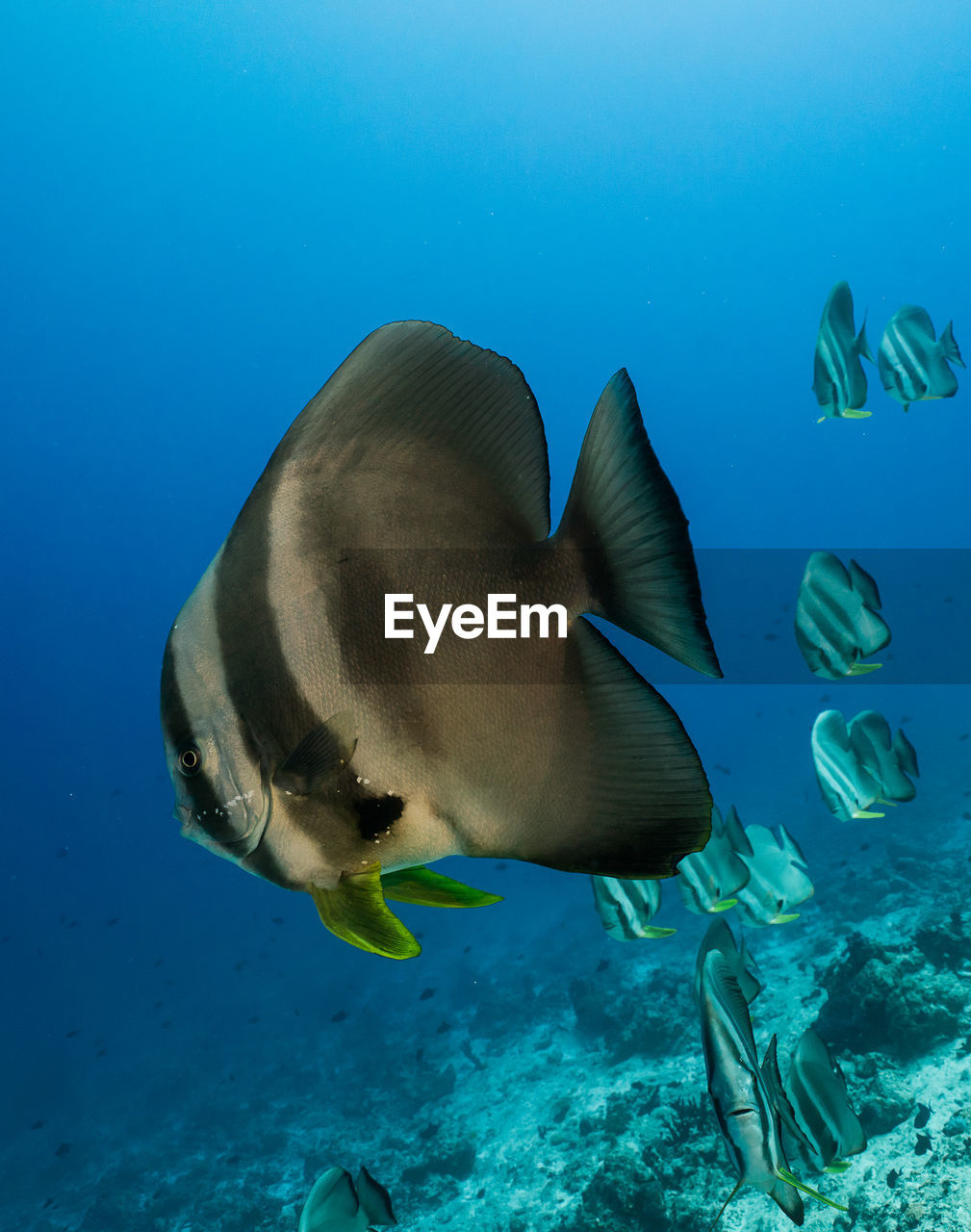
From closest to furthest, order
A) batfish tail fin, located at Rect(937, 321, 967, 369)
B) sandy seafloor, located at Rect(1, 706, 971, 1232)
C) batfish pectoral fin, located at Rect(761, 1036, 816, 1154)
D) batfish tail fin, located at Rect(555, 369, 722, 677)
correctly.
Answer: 1. batfish tail fin, located at Rect(555, 369, 722, 677)
2. batfish pectoral fin, located at Rect(761, 1036, 816, 1154)
3. batfish tail fin, located at Rect(937, 321, 967, 369)
4. sandy seafloor, located at Rect(1, 706, 971, 1232)

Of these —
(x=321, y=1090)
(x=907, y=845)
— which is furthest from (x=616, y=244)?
(x=321, y=1090)

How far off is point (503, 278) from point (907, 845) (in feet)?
204

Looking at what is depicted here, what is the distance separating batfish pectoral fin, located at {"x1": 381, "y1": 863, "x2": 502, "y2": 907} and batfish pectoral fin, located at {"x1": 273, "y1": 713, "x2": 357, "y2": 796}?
146mm

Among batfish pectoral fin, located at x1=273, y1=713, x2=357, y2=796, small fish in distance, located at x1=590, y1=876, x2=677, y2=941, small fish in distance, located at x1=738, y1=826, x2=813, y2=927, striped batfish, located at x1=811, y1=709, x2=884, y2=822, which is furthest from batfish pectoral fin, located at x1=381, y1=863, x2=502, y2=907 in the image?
small fish in distance, located at x1=738, y1=826, x2=813, y2=927

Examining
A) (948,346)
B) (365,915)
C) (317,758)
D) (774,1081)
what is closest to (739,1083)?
(774,1081)

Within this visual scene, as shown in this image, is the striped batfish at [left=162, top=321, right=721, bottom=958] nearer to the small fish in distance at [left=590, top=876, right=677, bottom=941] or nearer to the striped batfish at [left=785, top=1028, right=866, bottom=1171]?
the small fish in distance at [left=590, top=876, right=677, bottom=941]

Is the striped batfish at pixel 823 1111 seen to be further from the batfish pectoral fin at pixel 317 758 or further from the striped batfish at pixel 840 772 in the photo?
the batfish pectoral fin at pixel 317 758

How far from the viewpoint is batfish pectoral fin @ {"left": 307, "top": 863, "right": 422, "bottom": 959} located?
2.47 ft

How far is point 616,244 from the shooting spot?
226 ft

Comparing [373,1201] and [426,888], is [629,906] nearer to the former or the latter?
[373,1201]

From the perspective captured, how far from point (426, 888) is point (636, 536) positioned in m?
0.47

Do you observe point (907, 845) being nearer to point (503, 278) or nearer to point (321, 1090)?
point (321, 1090)

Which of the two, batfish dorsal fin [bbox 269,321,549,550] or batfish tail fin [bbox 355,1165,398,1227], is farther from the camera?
batfish tail fin [bbox 355,1165,398,1227]

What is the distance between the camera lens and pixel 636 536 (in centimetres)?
74
